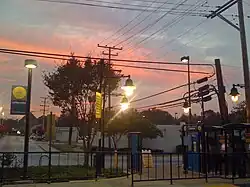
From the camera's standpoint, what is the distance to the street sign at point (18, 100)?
54.4 feet

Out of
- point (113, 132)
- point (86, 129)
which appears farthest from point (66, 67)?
point (113, 132)

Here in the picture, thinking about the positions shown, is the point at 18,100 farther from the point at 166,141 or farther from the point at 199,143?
the point at 166,141

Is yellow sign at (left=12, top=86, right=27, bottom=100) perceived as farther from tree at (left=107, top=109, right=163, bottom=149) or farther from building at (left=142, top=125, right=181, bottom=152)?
building at (left=142, top=125, right=181, bottom=152)

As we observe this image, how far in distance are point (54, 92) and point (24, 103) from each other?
11289 mm

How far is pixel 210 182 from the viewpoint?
1491 cm

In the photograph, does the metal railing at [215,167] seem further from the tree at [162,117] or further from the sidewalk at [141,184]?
the tree at [162,117]

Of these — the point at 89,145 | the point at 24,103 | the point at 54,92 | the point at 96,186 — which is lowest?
the point at 96,186

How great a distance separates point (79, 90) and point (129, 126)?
991 inches

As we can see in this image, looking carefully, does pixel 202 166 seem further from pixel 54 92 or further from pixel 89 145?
pixel 54 92

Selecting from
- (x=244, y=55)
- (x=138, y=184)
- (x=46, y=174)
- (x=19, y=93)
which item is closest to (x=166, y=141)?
(x=244, y=55)

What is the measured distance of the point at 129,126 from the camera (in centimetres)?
4962

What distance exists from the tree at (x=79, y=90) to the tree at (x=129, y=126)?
20.3 meters

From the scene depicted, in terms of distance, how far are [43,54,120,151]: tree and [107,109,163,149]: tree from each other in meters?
20.3

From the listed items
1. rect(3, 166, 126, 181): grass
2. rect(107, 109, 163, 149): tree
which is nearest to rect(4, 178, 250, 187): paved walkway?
rect(3, 166, 126, 181): grass
